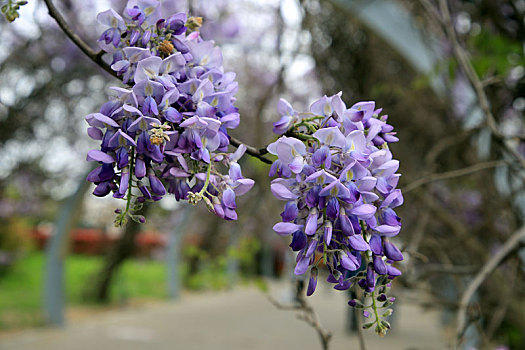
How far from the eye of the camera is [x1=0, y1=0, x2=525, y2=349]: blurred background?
2.45m

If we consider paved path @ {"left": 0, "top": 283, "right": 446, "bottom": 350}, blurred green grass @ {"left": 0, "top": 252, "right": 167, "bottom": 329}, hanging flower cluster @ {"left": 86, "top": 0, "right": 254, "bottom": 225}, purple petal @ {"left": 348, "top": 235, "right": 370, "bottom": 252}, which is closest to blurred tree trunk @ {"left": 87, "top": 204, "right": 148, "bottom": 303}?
blurred green grass @ {"left": 0, "top": 252, "right": 167, "bottom": 329}

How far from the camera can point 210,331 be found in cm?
591

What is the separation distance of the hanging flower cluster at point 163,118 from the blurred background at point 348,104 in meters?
0.89

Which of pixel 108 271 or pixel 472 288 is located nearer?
pixel 472 288

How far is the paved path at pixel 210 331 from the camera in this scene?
502 cm

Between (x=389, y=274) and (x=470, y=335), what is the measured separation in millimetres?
2545

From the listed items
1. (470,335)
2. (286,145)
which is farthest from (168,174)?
(470,335)

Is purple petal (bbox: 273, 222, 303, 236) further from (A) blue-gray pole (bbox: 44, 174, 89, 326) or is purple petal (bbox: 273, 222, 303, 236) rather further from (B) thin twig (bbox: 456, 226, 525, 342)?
(A) blue-gray pole (bbox: 44, 174, 89, 326)

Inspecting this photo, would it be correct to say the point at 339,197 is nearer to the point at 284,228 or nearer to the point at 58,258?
the point at 284,228

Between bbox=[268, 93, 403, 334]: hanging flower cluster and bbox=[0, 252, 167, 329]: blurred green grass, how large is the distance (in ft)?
18.0

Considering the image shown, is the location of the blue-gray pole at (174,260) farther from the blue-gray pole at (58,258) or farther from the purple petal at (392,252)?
the purple petal at (392,252)

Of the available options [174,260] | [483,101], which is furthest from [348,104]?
[174,260]

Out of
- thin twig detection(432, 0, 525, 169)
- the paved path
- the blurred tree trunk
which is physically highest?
thin twig detection(432, 0, 525, 169)

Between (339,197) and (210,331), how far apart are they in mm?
5627
